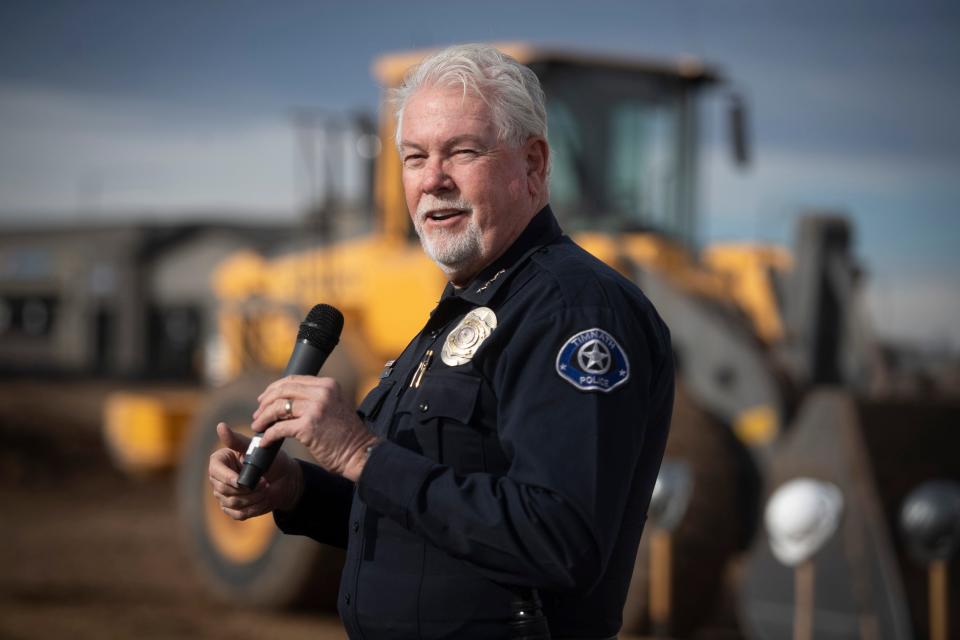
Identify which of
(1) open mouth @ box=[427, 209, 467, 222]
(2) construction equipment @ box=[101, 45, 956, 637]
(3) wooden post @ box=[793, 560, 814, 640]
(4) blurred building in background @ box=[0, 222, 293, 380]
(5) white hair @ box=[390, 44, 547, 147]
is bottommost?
(4) blurred building in background @ box=[0, 222, 293, 380]

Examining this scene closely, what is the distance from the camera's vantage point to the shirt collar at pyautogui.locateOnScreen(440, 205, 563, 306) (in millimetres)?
2029

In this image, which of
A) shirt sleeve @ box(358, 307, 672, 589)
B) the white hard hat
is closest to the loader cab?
the white hard hat

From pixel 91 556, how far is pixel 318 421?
876 cm

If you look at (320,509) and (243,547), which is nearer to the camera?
(320,509)

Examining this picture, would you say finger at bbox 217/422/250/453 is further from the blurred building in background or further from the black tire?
the blurred building in background

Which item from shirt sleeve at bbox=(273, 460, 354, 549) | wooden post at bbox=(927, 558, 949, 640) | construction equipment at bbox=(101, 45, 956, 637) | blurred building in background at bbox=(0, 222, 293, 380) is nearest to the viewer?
shirt sleeve at bbox=(273, 460, 354, 549)

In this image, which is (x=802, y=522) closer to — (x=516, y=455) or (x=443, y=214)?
(x=443, y=214)

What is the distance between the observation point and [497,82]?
2012 mm

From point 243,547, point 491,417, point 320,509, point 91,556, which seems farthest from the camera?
point 91,556

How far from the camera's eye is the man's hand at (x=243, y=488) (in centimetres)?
211

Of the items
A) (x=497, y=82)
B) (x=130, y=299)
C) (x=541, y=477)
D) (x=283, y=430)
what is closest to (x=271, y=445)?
(x=283, y=430)

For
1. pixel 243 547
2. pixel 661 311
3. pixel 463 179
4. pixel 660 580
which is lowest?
pixel 243 547

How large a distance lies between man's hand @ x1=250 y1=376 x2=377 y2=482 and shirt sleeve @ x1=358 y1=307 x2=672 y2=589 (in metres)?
0.04

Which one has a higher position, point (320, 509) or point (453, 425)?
point (453, 425)
